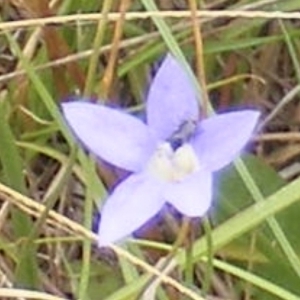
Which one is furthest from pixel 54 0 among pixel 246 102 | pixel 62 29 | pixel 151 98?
pixel 151 98

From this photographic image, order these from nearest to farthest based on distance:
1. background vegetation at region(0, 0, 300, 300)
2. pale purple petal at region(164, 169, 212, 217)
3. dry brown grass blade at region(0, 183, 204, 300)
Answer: pale purple petal at region(164, 169, 212, 217) < dry brown grass blade at region(0, 183, 204, 300) < background vegetation at region(0, 0, 300, 300)

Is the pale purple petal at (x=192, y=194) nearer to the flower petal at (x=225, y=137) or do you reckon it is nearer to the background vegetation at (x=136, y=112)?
the flower petal at (x=225, y=137)

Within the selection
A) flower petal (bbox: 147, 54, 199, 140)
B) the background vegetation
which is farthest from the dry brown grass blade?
flower petal (bbox: 147, 54, 199, 140)

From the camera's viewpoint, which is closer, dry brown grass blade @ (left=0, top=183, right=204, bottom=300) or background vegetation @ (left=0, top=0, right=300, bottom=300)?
dry brown grass blade @ (left=0, top=183, right=204, bottom=300)

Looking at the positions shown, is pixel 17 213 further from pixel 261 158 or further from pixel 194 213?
pixel 194 213

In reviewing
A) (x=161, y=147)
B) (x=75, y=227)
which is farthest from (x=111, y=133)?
(x=75, y=227)

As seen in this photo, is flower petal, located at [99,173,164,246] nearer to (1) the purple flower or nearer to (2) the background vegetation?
(1) the purple flower
